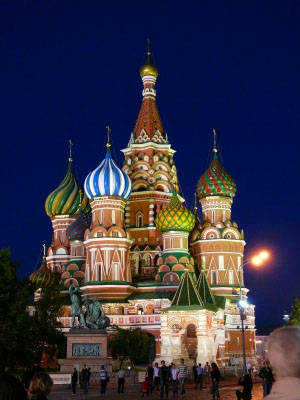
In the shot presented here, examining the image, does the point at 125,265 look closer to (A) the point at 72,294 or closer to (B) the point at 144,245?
(B) the point at 144,245

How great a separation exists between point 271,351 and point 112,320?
151 ft

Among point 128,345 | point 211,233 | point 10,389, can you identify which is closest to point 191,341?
point 128,345

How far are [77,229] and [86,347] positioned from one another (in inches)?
933

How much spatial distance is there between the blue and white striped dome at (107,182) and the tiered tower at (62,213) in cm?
773

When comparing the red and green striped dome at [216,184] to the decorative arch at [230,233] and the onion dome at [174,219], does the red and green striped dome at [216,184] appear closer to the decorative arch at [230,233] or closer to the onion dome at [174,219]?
the decorative arch at [230,233]

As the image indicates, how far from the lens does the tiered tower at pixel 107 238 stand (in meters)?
50.8

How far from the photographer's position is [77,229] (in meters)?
56.9

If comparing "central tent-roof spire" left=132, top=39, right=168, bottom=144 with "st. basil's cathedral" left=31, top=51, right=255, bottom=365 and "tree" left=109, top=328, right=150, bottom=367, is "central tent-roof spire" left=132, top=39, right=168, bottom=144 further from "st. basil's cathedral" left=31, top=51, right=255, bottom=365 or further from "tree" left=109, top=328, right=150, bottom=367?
"tree" left=109, top=328, right=150, bottom=367

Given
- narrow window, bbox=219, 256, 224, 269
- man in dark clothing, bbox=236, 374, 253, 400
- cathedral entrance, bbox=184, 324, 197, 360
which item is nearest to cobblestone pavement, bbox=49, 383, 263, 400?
man in dark clothing, bbox=236, 374, 253, 400

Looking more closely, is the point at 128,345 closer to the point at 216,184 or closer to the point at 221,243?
the point at 221,243

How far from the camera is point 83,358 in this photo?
111 ft

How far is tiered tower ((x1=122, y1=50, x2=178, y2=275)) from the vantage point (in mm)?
56906

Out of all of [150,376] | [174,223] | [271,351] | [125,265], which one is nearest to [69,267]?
[125,265]

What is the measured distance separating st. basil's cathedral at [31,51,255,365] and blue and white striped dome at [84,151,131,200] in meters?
0.08
